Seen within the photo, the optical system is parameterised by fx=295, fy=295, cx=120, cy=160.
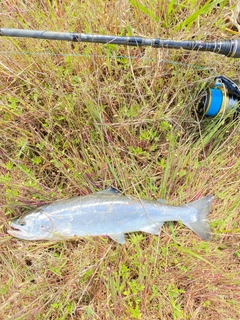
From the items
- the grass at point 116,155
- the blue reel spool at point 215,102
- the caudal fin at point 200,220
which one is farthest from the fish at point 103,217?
the blue reel spool at point 215,102

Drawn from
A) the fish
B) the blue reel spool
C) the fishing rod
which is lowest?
the fish

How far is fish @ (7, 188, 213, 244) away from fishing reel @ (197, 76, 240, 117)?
71cm

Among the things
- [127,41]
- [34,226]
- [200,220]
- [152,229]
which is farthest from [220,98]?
[34,226]

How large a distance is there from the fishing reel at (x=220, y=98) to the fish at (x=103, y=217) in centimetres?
71

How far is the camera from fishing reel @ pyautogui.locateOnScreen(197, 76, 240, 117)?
221cm

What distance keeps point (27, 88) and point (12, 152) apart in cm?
54

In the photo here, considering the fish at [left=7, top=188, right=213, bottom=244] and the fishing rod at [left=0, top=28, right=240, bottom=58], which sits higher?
the fishing rod at [left=0, top=28, right=240, bottom=58]

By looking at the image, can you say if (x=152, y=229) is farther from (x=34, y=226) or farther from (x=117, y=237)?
(x=34, y=226)

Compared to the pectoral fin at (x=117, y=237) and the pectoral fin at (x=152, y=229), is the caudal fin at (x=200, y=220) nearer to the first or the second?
the pectoral fin at (x=152, y=229)

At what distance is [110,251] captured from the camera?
89.8 inches

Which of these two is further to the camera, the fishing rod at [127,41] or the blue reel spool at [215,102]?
the blue reel spool at [215,102]

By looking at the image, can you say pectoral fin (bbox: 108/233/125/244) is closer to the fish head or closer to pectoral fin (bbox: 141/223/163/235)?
pectoral fin (bbox: 141/223/163/235)

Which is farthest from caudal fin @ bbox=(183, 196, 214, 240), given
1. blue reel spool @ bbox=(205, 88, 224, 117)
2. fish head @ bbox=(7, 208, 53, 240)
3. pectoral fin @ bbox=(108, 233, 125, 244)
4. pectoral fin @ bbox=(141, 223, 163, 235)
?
fish head @ bbox=(7, 208, 53, 240)

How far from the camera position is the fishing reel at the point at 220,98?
2215 millimetres
